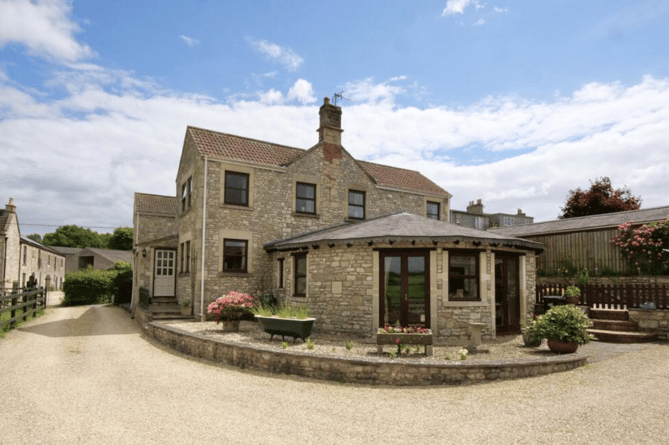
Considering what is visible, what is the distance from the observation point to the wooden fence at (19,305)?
48.3 ft

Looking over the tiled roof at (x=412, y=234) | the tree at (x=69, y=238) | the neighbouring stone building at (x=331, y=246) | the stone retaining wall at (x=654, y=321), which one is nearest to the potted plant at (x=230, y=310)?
the neighbouring stone building at (x=331, y=246)

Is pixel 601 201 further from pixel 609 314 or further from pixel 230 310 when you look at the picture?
pixel 230 310

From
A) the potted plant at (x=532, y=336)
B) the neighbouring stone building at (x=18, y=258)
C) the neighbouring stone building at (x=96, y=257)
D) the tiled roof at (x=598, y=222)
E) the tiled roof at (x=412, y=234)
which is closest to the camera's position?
the potted plant at (x=532, y=336)

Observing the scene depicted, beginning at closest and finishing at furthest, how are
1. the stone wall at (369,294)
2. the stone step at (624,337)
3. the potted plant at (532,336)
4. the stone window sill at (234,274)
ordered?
1. the potted plant at (532,336)
2. the stone step at (624,337)
3. the stone wall at (369,294)
4. the stone window sill at (234,274)

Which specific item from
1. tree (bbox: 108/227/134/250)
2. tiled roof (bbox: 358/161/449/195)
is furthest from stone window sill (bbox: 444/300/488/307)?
tree (bbox: 108/227/134/250)

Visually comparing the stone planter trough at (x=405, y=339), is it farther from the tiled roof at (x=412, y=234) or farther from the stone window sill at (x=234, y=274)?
the stone window sill at (x=234, y=274)

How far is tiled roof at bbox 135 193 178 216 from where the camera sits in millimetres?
25722

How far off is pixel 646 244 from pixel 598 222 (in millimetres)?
3197

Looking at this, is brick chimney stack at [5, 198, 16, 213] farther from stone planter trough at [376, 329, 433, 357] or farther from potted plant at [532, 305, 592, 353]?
potted plant at [532, 305, 592, 353]

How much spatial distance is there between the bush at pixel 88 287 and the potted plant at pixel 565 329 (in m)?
28.0

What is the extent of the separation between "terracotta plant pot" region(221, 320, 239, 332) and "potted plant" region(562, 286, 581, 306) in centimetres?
1091

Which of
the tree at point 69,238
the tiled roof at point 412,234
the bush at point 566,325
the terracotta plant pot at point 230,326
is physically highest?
the tree at point 69,238

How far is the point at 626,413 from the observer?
613cm

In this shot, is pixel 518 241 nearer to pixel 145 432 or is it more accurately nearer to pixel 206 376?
pixel 206 376
